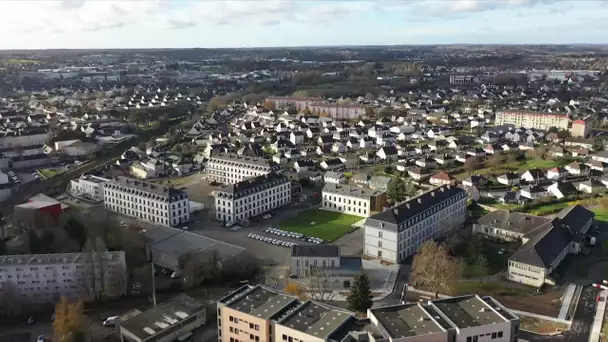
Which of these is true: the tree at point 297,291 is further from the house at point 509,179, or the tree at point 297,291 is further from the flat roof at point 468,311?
the house at point 509,179

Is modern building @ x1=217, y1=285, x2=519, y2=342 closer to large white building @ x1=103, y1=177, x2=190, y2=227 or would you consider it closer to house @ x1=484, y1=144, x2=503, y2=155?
large white building @ x1=103, y1=177, x2=190, y2=227

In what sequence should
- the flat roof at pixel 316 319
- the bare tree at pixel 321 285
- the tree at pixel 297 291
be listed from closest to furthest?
the flat roof at pixel 316 319 < the tree at pixel 297 291 < the bare tree at pixel 321 285

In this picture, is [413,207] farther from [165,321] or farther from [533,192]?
[165,321]

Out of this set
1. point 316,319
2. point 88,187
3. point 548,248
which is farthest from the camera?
point 88,187

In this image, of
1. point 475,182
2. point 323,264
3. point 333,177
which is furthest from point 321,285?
point 475,182

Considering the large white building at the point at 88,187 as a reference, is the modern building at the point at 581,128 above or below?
above

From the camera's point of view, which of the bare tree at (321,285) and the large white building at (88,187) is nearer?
the bare tree at (321,285)

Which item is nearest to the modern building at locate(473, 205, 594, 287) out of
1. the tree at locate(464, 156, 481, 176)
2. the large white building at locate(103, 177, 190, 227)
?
the tree at locate(464, 156, 481, 176)

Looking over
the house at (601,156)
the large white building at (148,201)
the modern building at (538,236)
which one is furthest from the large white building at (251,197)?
the house at (601,156)
